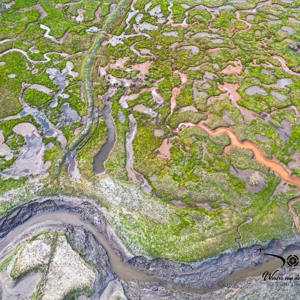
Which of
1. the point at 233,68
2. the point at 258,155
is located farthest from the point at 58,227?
the point at 233,68

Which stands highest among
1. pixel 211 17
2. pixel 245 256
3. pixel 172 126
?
pixel 211 17

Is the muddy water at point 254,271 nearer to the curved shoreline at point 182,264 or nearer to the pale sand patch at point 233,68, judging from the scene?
the curved shoreline at point 182,264

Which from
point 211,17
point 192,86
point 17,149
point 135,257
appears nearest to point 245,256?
point 135,257

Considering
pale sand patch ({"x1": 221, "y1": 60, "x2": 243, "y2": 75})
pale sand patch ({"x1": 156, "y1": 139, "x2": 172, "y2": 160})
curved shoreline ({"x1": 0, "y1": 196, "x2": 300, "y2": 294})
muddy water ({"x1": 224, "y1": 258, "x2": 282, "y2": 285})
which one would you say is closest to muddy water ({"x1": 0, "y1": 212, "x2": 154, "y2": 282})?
curved shoreline ({"x1": 0, "y1": 196, "x2": 300, "y2": 294})

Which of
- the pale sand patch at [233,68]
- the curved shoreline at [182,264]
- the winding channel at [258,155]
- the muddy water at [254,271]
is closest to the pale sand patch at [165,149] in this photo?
the winding channel at [258,155]

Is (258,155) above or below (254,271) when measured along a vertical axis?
above

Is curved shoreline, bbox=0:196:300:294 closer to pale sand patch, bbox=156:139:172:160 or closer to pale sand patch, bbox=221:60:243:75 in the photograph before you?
pale sand patch, bbox=156:139:172:160

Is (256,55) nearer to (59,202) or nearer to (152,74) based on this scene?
(152,74)

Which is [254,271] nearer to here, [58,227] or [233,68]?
[58,227]
